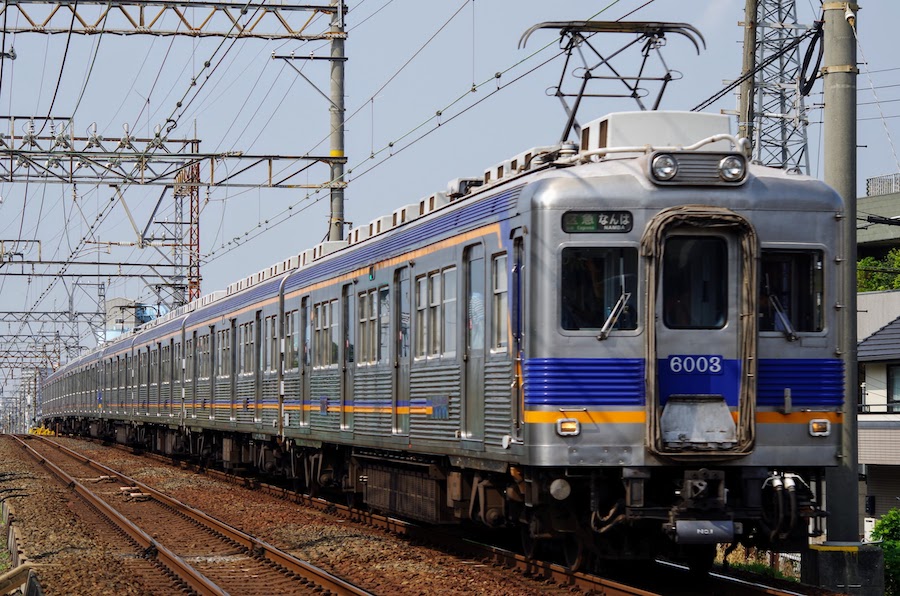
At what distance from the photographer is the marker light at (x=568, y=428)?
33.6ft

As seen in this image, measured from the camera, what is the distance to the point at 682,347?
34.2 ft

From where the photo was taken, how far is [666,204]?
10555mm

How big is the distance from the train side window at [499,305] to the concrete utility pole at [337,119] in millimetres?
12804

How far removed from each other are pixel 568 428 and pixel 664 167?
2137 millimetres

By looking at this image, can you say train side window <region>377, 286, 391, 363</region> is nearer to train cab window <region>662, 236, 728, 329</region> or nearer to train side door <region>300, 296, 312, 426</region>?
train side door <region>300, 296, 312, 426</region>

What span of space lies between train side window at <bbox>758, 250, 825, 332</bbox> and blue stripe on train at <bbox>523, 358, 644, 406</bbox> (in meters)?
1.13

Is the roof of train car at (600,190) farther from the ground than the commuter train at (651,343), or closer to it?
farther from the ground

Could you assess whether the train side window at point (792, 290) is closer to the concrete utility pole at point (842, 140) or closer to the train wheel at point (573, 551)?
the concrete utility pole at point (842, 140)

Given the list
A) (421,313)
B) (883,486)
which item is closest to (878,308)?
(883,486)

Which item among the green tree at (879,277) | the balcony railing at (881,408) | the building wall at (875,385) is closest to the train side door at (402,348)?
the balcony railing at (881,408)

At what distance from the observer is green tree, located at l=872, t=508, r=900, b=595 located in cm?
1814

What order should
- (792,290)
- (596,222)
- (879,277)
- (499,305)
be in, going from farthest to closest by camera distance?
(879,277) → (499,305) → (792,290) → (596,222)

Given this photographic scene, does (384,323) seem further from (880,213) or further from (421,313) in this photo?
(880,213)

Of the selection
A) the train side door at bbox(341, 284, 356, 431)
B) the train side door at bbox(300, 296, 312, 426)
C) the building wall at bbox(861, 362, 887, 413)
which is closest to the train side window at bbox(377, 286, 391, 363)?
the train side door at bbox(341, 284, 356, 431)
